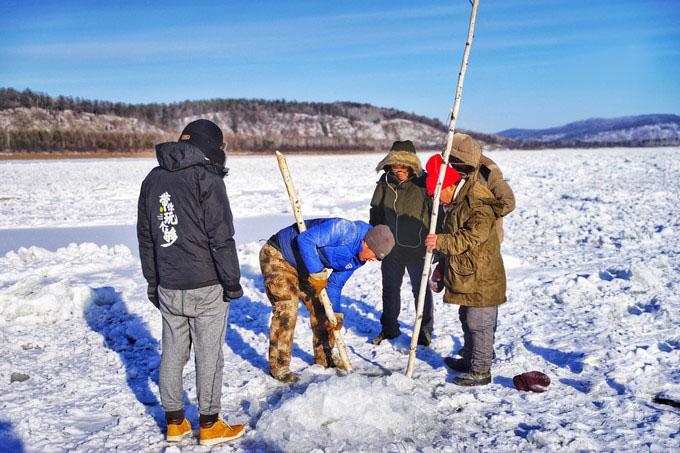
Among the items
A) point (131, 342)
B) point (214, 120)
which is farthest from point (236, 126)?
point (131, 342)

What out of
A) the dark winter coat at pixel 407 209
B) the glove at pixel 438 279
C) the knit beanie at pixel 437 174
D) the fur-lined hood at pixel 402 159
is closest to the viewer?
the knit beanie at pixel 437 174

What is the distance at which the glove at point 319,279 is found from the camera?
4129 mm

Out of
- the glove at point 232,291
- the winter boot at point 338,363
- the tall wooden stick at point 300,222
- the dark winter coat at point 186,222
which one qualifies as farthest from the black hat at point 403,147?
the glove at point 232,291

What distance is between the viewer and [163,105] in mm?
106062

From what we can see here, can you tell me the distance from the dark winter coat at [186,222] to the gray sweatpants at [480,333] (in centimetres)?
198

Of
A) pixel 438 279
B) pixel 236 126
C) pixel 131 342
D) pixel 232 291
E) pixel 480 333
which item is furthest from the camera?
pixel 236 126

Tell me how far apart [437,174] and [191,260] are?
2.24 meters

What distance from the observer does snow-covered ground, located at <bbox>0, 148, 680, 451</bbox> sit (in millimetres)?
3607

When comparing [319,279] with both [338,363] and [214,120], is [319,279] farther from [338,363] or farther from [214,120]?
[214,120]

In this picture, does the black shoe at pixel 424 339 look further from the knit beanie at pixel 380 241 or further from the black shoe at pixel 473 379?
the knit beanie at pixel 380 241

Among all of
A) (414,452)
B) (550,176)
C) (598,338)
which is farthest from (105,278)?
(550,176)

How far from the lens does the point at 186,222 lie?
3.31 meters

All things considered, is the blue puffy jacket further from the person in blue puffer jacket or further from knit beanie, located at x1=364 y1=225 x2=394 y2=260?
knit beanie, located at x1=364 y1=225 x2=394 y2=260

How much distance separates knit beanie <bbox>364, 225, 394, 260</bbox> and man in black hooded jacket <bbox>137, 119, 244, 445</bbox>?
109 cm
